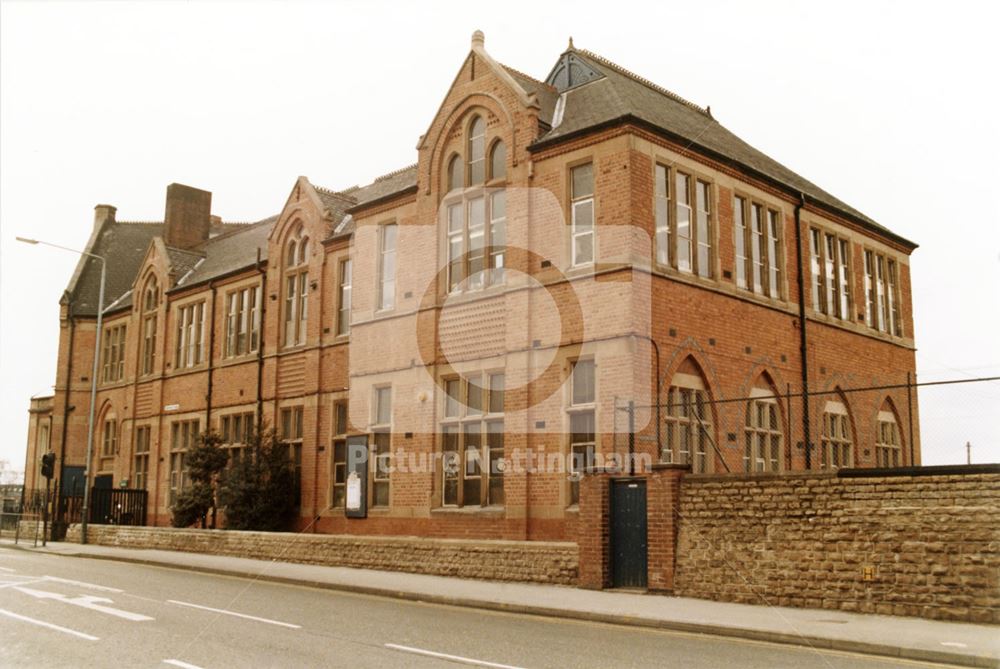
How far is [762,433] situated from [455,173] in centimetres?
1004

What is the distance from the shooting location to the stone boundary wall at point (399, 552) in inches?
699

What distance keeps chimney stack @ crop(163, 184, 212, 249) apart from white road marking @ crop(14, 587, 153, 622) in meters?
27.4

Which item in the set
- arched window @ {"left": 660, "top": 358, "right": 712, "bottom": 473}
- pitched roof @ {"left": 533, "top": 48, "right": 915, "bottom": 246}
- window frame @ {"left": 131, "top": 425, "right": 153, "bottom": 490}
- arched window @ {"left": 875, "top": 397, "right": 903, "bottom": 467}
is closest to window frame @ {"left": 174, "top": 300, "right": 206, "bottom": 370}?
window frame @ {"left": 131, "top": 425, "right": 153, "bottom": 490}

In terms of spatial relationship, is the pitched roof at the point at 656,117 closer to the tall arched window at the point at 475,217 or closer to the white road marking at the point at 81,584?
the tall arched window at the point at 475,217

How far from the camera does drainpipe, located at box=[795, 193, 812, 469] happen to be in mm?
23297

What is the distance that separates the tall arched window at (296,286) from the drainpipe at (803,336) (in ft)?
49.4

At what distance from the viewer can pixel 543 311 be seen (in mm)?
20984

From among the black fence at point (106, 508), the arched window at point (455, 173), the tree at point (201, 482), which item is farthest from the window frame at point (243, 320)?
the arched window at point (455, 173)

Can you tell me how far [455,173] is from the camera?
2433cm

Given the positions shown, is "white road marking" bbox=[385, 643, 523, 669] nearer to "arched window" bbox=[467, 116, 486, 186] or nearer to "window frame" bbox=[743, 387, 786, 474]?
"window frame" bbox=[743, 387, 786, 474]

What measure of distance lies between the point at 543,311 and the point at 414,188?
625cm

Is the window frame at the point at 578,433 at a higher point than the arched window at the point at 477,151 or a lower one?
lower

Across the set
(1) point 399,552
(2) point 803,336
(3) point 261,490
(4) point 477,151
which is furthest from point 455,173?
(3) point 261,490

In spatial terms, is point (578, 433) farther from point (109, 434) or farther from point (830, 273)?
point (109, 434)
